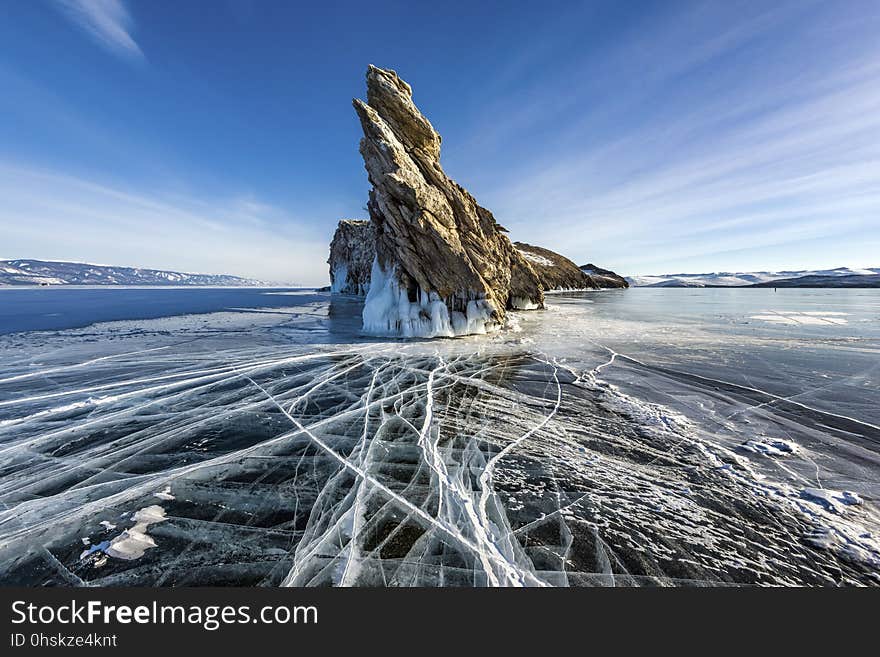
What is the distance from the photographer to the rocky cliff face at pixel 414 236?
1775cm

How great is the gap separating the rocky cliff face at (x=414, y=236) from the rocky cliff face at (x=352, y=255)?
138 feet

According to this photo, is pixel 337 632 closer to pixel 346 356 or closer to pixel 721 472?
pixel 721 472

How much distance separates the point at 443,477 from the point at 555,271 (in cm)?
9146

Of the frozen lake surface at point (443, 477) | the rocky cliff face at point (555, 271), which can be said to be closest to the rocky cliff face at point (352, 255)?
the rocky cliff face at point (555, 271)

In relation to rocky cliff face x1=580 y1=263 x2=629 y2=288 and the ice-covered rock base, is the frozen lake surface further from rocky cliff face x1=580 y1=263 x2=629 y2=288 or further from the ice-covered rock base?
rocky cliff face x1=580 y1=263 x2=629 y2=288

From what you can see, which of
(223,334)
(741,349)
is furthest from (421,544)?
(223,334)

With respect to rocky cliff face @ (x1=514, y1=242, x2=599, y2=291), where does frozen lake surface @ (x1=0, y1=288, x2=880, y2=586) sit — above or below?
below

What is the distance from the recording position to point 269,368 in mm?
11281

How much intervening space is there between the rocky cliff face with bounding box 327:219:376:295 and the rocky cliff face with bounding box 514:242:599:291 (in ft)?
135

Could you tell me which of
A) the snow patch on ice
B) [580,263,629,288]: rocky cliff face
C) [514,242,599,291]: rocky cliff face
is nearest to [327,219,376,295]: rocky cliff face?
[514,242,599,291]: rocky cliff face

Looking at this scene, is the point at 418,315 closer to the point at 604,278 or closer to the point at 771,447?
the point at 771,447

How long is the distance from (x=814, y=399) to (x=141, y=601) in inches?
538

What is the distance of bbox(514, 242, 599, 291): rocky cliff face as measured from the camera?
270 feet

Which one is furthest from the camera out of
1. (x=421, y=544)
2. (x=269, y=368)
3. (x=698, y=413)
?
(x=269, y=368)
